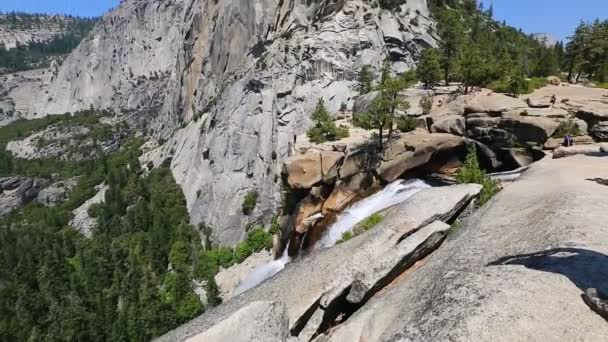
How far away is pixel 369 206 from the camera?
3669 cm

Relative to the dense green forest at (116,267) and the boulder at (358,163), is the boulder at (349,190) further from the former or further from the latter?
the dense green forest at (116,267)

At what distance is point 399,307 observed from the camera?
14508mm

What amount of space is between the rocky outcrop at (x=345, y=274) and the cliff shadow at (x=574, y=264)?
557 centimetres

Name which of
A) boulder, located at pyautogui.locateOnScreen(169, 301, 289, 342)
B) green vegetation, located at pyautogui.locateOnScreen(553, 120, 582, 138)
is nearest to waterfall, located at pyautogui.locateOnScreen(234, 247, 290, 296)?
boulder, located at pyautogui.locateOnScreen(169, 301, 289, 342)

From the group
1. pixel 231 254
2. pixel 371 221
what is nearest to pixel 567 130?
pixel 371 221

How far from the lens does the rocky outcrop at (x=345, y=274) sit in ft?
58.4

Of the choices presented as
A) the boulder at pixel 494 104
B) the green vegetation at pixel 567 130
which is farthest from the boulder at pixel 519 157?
the boulder at pixel 494 104

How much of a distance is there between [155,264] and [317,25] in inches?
2442

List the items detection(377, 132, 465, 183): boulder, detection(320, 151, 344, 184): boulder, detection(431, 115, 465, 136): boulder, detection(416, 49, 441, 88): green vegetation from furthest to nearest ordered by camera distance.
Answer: detection(416, 49, 441, 88): green vegetation < detection(320, 151, 344, 184): boulder < detection(431, 115, 465, 136): boulder < detection(377, 132, 465, 183): boulder

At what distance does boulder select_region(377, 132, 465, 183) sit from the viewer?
37.4 meters

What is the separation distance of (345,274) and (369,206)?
18447 millimetres

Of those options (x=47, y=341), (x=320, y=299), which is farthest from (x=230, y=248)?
(x=320, y=299)

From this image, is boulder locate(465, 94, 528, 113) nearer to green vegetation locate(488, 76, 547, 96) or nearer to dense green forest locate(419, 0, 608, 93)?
green vegetation locate(488, 76, 547, 96)

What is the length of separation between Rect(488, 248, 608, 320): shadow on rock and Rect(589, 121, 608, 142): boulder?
85.1 feet
